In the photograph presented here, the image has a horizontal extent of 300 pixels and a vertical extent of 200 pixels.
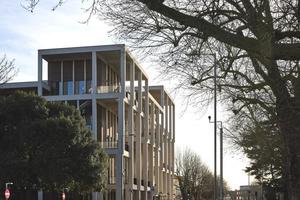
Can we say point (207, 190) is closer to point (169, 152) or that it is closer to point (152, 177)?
point (169, 152)

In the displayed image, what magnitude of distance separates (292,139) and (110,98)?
48340 millimetres

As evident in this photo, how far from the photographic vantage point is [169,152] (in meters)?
111

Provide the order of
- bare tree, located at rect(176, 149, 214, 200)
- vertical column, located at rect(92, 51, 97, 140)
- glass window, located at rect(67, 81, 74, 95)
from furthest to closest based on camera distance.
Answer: bare tree, located at rect(176, 149, 214, 200) → glass window, located at rect(67, 81, 74, 95) → vertical column, located at rect(92, 51, 97, 140)

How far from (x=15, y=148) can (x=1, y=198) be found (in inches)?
175

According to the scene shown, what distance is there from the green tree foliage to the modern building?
10771 millimetres

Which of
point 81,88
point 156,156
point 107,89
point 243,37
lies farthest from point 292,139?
point 156,156

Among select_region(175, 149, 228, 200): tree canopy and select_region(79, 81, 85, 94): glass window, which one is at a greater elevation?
select_region(79, 81, 85, 94): glass window

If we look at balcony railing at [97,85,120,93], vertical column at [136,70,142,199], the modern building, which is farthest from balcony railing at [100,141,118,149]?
vertical column at [136,70,142,199]

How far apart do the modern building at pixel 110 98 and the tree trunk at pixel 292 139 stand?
4066cm

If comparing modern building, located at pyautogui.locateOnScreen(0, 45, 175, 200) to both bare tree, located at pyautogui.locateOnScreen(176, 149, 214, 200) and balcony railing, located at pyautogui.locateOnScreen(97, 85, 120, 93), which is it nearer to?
balcony railing, located at pyautogui.locateOnScreen(97, 85, 120, 93)

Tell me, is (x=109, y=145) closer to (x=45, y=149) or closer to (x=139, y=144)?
(x=139, y=144)

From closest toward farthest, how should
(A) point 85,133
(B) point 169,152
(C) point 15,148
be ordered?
(C) point 15,148 → (A) point 85,133 → (B) point 169,152

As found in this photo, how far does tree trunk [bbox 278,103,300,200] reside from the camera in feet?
53.6

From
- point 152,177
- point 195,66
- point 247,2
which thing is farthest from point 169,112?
point 247,2
